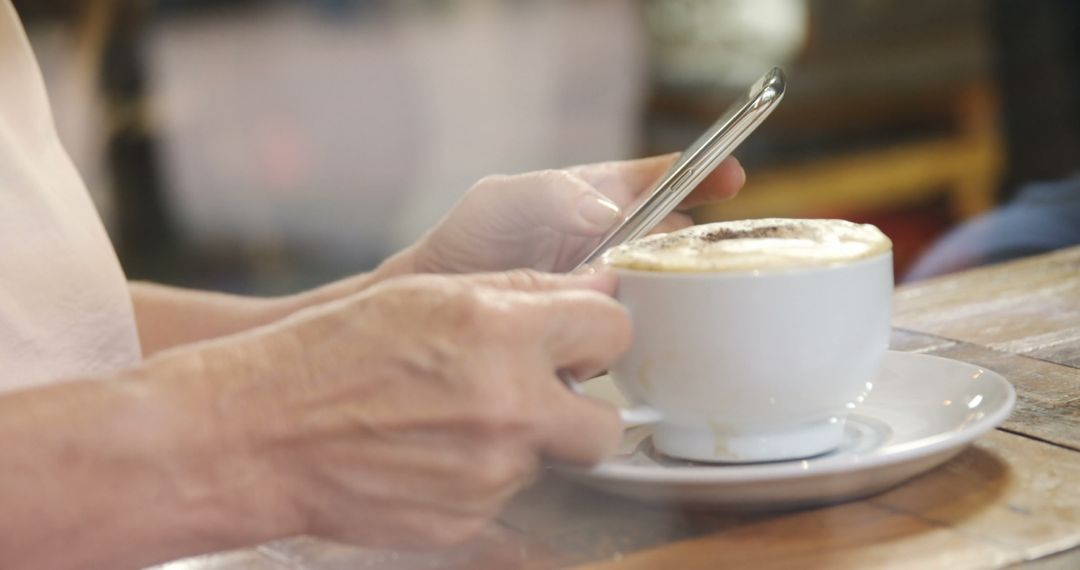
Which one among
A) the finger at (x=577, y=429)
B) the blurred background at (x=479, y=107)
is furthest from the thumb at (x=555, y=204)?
the blurred background at (x=479, y=107)

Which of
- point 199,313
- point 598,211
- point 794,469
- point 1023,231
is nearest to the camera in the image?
point 794,469

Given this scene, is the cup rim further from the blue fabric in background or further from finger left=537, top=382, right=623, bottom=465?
the blue fabric in background

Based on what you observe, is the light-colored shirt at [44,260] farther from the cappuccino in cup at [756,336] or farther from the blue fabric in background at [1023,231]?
the blue fabric in background at [1023,231]

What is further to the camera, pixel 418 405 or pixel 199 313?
pixel 199 313

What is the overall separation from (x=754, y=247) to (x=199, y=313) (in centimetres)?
52

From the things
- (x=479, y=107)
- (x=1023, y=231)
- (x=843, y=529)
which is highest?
(x=843, y=529)

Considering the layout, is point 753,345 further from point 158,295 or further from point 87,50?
point 87,50

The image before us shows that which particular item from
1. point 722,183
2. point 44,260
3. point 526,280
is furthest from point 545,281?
point 44,260

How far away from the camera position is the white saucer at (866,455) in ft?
1.58

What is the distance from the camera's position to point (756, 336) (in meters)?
0.50

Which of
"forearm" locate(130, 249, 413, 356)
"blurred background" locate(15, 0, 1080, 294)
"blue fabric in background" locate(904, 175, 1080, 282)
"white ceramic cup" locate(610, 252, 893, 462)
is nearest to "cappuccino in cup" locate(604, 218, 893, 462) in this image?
"white ceramic cup" locate(610, 252, 893, 462)

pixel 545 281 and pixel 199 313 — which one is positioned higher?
pixel 545 281

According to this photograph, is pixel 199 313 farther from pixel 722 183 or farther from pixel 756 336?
pixel 756 336

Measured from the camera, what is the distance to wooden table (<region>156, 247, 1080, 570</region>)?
18.2 inches
